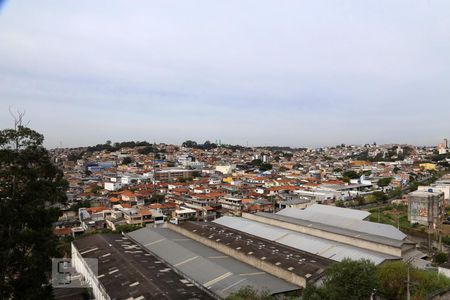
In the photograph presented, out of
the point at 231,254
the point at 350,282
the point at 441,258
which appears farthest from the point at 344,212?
the point at 350,282

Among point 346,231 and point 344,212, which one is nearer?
point 346,231

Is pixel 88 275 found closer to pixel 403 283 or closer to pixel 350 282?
pixel 350 282

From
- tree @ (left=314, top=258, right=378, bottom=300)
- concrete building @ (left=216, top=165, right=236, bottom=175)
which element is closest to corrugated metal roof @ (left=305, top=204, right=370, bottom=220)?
tree @ (left=314, top=258, right=378, bottom=300)

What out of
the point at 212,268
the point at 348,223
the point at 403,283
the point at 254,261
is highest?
the point at 403,283

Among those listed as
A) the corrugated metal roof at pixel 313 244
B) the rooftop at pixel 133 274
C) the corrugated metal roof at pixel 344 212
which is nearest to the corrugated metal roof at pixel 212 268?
the rooftop at pixel 133 274

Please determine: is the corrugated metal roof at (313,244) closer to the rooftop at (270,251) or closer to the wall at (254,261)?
the rooftop at (270,251)

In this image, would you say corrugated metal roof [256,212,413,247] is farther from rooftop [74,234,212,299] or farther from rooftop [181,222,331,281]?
rooftop [74,234,212,299]

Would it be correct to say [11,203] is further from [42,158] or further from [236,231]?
[236,231]
